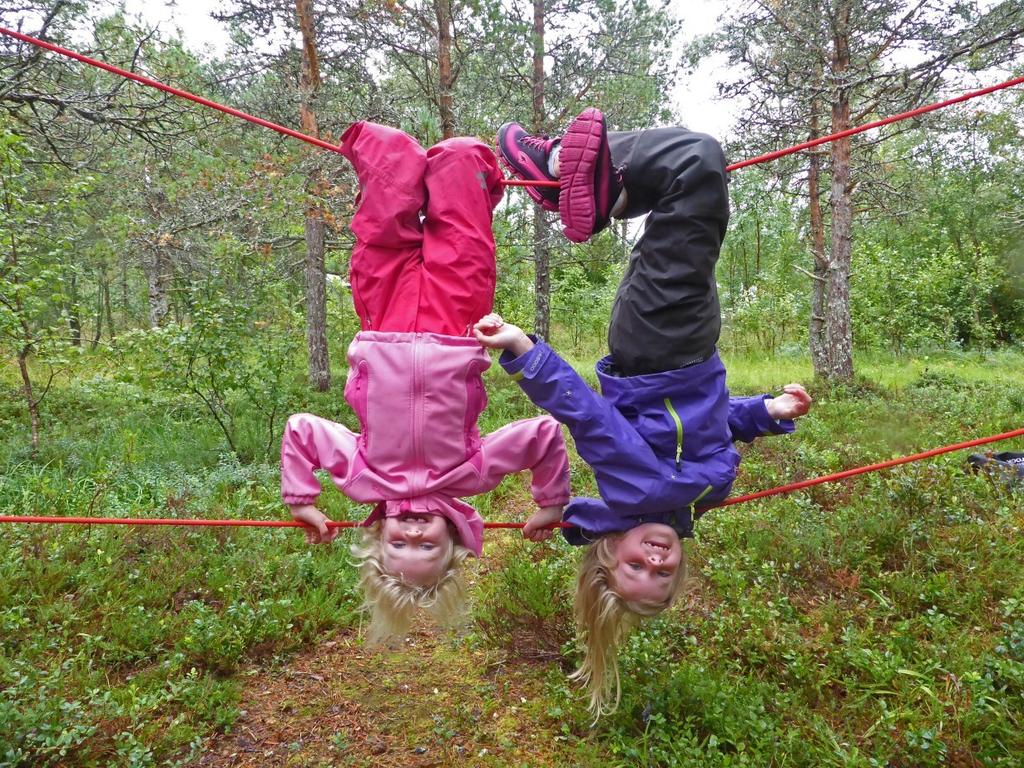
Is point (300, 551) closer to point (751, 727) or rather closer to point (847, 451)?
point (751, 727)

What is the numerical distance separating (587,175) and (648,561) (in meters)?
1.53

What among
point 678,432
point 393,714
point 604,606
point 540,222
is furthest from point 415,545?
point 540,222

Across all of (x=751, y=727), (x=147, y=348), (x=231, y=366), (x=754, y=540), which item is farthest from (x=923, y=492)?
(x=147, y=348)

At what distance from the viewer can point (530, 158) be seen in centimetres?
267

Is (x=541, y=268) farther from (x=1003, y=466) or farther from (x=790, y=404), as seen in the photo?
(x=790, y=404)

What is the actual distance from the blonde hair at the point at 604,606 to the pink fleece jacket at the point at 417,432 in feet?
1.75

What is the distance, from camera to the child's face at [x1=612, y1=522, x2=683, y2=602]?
8.01ft

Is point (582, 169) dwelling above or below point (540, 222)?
below

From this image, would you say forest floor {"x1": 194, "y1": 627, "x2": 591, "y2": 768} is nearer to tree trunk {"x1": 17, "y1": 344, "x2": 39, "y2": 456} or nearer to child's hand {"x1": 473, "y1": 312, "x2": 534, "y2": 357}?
child's hand {"x1": 473, "y1": 312, "x2": 534, "y2": 357}

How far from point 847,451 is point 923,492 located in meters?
1.42

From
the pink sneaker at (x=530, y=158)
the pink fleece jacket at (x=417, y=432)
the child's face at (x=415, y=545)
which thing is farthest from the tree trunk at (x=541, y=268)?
the child's face at (x=415, y=545)

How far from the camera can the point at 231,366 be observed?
6.77 metres

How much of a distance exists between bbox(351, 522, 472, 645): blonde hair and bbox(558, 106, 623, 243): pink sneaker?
55.0 inches

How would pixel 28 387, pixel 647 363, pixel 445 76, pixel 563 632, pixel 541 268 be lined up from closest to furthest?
pixel 647 363 → pixel 563 632 → pixel 28 387 → pixel 445 76 → pixel 541 268
